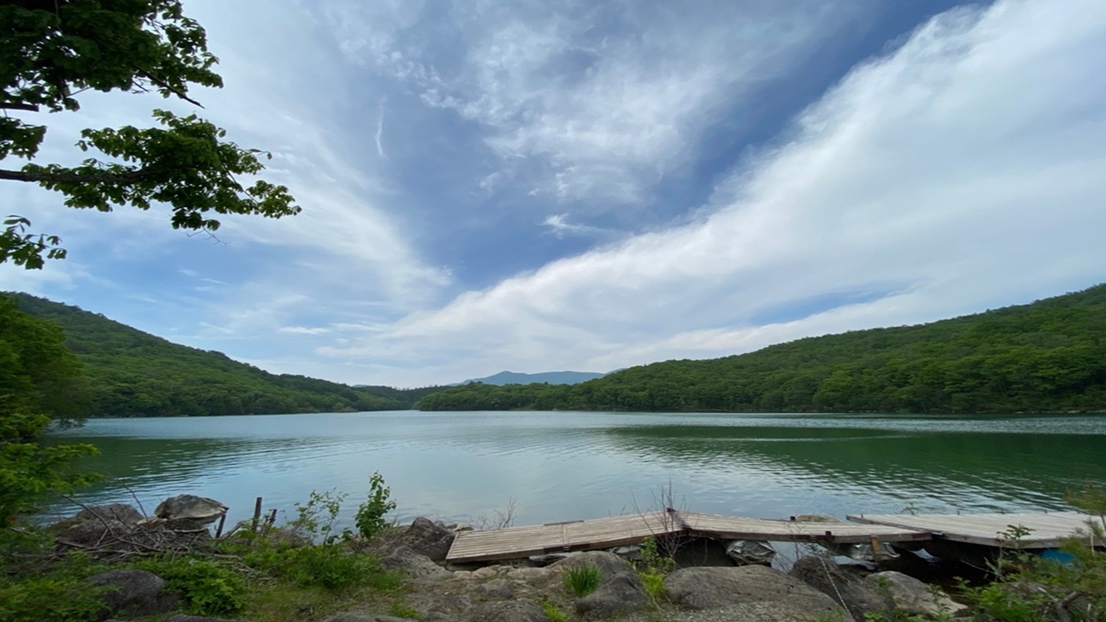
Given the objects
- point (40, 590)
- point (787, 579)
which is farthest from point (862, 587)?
point (40, 590)

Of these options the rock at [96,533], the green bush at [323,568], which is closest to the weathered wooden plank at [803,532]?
the green bush at [323,568]

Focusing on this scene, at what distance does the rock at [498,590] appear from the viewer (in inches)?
295

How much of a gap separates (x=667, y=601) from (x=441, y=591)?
344 cm

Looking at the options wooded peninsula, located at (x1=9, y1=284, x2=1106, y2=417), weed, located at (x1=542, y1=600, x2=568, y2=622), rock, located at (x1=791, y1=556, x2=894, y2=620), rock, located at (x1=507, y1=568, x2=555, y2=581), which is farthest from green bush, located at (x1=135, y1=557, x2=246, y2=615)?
wooded peninsula, located at (x1=9, y1=284, x2=1106, y2=417)

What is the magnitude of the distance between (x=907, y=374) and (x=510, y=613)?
99092 mm

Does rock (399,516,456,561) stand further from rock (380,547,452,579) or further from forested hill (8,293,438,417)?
forested hill (8,293,438,417)

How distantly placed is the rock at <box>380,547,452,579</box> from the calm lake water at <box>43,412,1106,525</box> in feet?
29.0

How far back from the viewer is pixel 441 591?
7848 millimetres

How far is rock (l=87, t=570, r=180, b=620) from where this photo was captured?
5788 mm

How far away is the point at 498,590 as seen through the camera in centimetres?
768

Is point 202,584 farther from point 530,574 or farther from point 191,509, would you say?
point 191,509

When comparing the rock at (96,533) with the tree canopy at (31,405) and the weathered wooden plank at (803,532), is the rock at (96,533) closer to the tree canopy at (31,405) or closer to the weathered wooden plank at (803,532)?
the tree canopy at (31,405)

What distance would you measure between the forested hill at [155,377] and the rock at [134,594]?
313 feet

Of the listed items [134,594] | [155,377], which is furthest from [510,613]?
[155,377]
